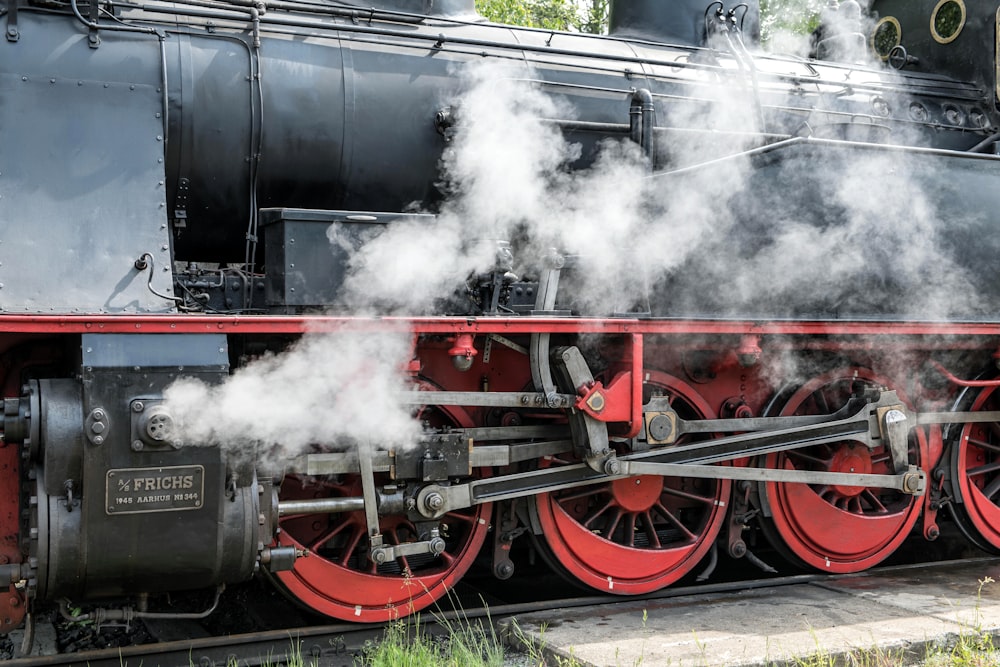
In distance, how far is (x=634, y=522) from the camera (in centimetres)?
465

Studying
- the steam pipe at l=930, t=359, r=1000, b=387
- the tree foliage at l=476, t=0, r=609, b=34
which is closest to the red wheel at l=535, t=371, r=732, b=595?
the steam pipe at l=930, t=359, r=1000, b=387

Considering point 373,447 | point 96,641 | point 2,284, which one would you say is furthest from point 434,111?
point 96,641

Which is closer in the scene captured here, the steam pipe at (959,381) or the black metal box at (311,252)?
the black metal box at (311,252)

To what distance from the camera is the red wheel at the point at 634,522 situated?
171 inches

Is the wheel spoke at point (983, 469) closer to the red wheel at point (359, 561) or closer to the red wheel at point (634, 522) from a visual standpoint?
the red wheel at point (634, 522)

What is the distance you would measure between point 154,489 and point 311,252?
1018 millimetres

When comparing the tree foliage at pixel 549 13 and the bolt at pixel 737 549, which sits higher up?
the tree foliage at pixel 549 13

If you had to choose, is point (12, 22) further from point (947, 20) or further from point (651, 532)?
point (947, 20)

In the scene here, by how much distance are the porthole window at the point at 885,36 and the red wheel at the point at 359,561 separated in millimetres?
4380

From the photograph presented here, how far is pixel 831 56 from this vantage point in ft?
21.1

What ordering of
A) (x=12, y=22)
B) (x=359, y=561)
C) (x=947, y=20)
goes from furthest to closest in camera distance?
(x=947, y=20) → (x=359, y=561) → (x=12, y=22)

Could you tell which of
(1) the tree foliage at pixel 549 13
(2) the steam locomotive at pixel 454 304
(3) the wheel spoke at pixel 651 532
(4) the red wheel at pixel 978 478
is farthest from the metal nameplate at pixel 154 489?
(1) the tree foliage at pixel 549 13

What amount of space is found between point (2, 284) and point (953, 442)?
4547 millimetres

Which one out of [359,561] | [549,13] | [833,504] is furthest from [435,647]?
[549,13]
